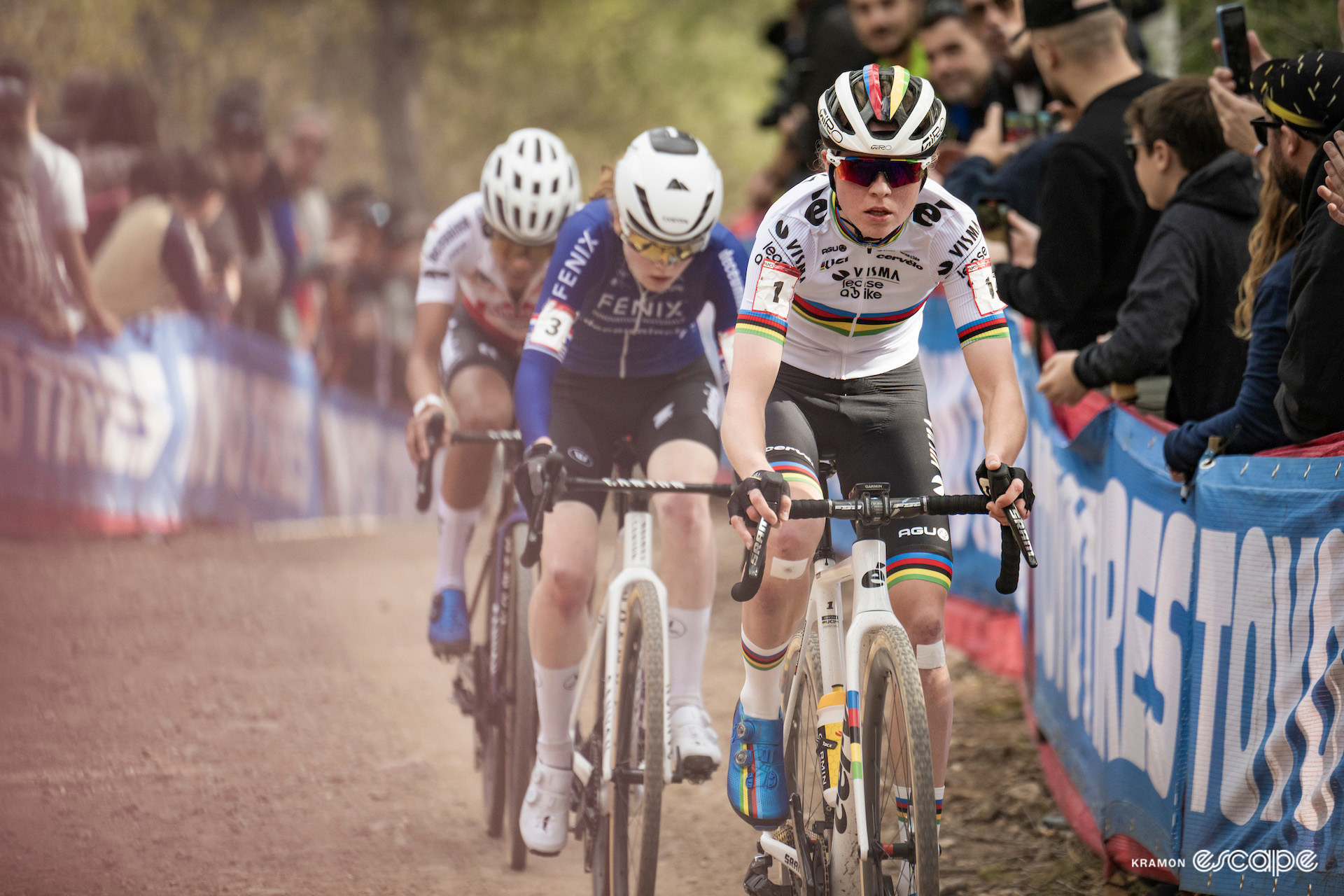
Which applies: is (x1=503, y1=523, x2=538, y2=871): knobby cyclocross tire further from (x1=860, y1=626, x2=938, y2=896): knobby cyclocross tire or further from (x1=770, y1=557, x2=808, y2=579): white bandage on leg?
(x1=860, y1=626, x2=938, y2=896): knobby cyclocross tire

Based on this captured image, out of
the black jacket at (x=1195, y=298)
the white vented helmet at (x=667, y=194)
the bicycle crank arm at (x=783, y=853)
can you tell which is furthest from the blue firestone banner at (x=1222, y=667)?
the white vented helmet at (x=667, y=194)

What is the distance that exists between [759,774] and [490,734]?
193 cm

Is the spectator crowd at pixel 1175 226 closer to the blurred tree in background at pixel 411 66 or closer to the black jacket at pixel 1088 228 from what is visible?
the black jacket at pixel 1088 228

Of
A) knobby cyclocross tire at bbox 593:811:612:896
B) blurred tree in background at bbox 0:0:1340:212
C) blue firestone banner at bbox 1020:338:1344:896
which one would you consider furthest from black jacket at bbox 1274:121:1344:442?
blurred tree in background at bbox 0:0:1340:212

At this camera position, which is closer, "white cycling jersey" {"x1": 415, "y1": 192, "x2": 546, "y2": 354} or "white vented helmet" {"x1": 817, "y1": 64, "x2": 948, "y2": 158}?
"white vented helmet" {"x1": 817, "y1": 64, "x2": 948, "y2": 158}

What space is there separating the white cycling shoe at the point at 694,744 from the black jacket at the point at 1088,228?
2.25 meters

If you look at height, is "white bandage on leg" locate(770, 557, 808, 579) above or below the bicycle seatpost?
below

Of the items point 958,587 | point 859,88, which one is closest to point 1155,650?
point 859,88

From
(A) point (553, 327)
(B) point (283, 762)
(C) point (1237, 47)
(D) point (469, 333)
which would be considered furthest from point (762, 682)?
(B) point (283, 762)

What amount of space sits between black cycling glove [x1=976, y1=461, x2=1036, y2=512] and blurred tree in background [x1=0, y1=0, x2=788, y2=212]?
10.2 m

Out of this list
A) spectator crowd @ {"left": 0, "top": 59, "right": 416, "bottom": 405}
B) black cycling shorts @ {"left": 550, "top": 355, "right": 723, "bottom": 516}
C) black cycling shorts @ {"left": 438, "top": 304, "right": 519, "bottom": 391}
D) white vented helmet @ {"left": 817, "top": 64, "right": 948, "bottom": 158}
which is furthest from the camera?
spectator crowd @ {"left": 0, "top": 59, "right": 416, "bottom": 405}

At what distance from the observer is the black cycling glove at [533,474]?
13.0ft

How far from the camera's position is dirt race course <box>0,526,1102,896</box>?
4.85 metres

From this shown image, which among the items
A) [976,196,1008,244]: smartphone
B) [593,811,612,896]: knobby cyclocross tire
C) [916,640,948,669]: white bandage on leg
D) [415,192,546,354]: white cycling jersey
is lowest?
[593,811,612,896]: knobby cyclocross tire
